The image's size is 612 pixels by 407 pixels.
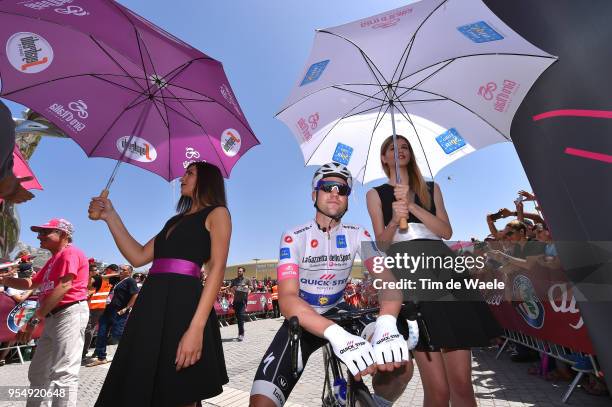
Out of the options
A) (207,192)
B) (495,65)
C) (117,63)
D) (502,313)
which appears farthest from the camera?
(502,313)

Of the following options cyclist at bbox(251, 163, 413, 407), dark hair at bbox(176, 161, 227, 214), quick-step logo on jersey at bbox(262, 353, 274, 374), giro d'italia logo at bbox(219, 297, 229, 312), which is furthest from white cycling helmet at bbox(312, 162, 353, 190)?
giro d'italia logo at bbox(219, 297, 229, 312)

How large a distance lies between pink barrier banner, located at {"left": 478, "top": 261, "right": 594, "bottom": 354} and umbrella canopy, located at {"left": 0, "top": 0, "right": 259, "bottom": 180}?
15.5 ft

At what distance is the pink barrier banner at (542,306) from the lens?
453 centimetres

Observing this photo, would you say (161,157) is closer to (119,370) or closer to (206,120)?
(206,120)

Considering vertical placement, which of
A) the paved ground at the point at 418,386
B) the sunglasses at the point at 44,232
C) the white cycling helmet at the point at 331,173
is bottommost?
the paved ground at the point at 418,386

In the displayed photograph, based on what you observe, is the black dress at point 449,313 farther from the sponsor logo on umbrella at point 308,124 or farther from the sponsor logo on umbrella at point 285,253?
the sponsor logo on umbrella at point 308,124

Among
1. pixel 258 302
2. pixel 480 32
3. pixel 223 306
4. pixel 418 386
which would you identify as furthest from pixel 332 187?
pixel 258 302

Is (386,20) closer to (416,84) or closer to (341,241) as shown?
(416,84)

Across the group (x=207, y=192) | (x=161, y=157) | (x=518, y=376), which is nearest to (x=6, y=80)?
(x=161, y=157)

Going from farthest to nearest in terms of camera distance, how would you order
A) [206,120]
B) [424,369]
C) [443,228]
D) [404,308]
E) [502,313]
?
[502,313], [206,120], [443,228], [424,369], [404,308]

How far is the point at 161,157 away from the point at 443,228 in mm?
3146

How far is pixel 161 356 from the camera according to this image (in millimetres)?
2311

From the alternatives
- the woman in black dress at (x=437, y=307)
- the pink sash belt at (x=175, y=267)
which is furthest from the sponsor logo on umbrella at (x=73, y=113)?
the woman in black dress at (x=437, y=307)

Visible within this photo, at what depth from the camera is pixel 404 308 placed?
1.92 meters
